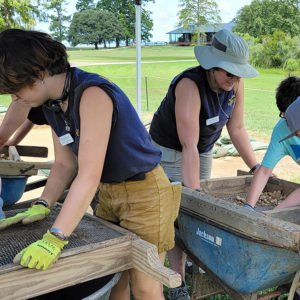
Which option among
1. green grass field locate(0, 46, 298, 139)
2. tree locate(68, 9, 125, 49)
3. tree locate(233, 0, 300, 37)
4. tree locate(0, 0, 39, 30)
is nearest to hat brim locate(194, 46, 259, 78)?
green grass field locate(0, 46, 298, 139)

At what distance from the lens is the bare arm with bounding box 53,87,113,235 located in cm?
144

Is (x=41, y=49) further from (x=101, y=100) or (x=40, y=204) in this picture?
(x=40, y=204)

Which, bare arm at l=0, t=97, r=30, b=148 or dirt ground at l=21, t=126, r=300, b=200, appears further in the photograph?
dirt ground at l=21, t=126, r=300, b=200

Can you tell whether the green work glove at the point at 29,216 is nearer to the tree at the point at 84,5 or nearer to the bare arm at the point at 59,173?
the bare arm at the point at 59,173

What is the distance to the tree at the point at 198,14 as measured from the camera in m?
32.0

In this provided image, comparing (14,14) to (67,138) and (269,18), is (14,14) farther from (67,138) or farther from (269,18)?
(269,18)

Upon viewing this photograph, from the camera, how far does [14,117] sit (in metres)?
2.60

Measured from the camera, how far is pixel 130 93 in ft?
56.5

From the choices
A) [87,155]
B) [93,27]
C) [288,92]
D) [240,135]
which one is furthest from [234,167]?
[93,27]

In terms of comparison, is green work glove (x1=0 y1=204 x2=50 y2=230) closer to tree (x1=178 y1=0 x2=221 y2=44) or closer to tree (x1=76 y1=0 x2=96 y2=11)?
tree (x1=178 y1=0 x2=221 y2=44)

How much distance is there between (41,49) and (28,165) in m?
1.53

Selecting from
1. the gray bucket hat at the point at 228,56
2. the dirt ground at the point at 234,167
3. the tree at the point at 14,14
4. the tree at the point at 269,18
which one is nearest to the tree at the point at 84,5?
the tree at the point at 269,18

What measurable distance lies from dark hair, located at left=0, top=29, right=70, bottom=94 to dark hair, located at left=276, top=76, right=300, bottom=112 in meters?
1.57

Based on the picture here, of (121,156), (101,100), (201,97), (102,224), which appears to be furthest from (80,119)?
(201,97)
